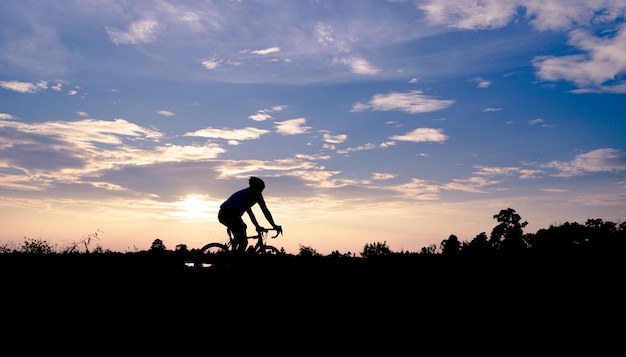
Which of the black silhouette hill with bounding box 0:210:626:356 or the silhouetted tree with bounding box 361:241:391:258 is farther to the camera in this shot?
the silhouetted tree with bounding box 361:241:391:258

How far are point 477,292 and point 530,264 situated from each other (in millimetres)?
1864

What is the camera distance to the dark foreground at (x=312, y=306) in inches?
320

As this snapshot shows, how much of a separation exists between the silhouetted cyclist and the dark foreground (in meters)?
1.37

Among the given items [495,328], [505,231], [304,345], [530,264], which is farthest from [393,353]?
[505,231]

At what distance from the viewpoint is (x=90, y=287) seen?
10305 mm

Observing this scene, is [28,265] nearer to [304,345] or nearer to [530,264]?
[304,345]

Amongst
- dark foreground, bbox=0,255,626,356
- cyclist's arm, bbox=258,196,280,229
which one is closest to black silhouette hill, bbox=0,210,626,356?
dark foreground, bbox=0,255,626,356

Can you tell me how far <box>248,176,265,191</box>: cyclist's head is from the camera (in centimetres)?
1260

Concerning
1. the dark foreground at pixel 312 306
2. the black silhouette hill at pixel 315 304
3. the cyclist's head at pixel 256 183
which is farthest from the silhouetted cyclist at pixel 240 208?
the dark foreground at pixel 312 306

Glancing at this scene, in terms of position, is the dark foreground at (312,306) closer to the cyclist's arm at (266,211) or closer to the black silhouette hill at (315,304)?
the black silhouette hill at (315,304)

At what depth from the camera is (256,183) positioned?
12.6 m

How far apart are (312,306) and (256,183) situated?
12.6ft

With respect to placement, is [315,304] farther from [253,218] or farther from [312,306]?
[253,218]

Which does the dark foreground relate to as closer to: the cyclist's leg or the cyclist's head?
the cyclist's leg
